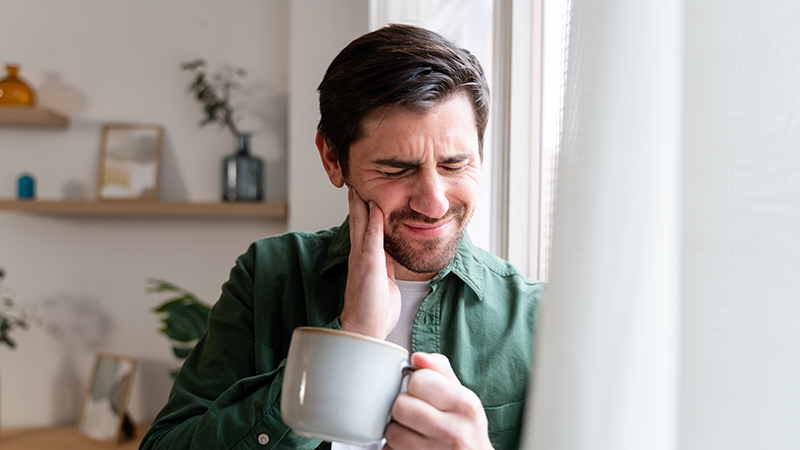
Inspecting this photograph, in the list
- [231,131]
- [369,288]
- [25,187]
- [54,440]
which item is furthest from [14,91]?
[369,288]

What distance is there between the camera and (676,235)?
0.19m

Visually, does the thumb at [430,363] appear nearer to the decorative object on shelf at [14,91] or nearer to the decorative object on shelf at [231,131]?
the decorative object on shelf at [231,131]

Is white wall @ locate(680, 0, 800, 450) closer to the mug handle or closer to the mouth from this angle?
the mug handle

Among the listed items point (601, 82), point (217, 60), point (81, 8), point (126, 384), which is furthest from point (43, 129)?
point (601, 82)

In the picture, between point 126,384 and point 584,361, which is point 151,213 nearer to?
Result: point 126,384

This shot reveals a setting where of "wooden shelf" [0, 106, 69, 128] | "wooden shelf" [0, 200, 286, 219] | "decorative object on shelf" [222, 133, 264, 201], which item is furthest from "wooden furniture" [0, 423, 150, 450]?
"wooden shelf" [0, 106, 69, 128]

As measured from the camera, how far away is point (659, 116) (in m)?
0.19

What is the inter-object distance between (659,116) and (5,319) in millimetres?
3049

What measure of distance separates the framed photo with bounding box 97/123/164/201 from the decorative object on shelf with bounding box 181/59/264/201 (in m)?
0.29

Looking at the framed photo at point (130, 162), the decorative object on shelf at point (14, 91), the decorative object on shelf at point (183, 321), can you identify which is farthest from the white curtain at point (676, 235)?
the decorative object on shelf at point (14, 91)

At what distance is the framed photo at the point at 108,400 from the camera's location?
2.49 meters

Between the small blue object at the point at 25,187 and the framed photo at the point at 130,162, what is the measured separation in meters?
0.28

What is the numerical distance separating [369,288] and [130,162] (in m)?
2.32

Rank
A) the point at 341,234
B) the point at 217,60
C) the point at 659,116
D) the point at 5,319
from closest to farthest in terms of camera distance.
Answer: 1. the point at 659,116
2. the point at 341,234
3. the point at 5,319
4. the point at 217,60
